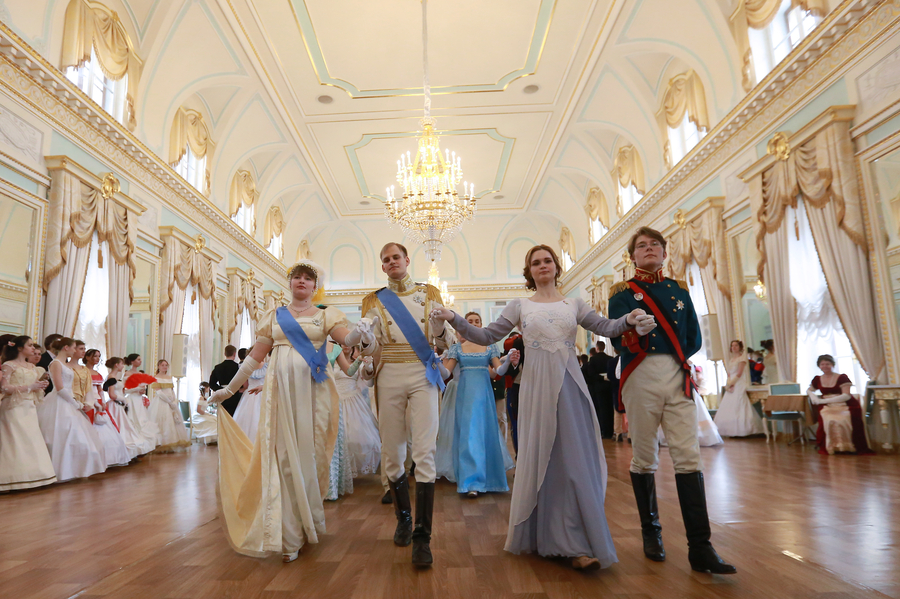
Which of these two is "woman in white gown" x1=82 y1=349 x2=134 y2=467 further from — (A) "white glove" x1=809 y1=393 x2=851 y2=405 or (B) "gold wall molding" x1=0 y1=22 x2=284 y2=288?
(A) "white glove" x1=809 y1=393 x2=851 y2=405

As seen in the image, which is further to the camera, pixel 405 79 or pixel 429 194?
pixel 405 79

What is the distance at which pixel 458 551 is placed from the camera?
297 cm

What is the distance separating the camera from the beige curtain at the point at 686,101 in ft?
32.0

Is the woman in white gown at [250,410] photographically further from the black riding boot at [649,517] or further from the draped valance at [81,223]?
the black riding boot at [649,517]

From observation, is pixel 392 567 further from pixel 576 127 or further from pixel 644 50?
pixel 576 127

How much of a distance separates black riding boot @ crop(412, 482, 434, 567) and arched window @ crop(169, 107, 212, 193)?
31.3 feet

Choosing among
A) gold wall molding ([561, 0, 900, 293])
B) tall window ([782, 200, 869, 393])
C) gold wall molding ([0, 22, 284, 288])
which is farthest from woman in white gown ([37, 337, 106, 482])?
gold wall molding ([561, 0, 900, 293])

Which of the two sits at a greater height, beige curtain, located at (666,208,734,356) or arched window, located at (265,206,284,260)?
arched window, located at (265,206,284,260)

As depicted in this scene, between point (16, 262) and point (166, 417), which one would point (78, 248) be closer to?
point (16, 262)

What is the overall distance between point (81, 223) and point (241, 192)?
695 cm

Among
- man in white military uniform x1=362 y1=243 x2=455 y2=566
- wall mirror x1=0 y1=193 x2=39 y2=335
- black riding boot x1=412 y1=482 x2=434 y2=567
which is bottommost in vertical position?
black riding boot x1=412 y1=482 x2=434 y2=567

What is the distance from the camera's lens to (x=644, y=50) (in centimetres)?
975

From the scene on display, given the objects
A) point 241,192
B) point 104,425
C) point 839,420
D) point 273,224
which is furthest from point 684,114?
point 273,224

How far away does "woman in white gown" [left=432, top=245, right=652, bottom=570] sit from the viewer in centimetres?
265
